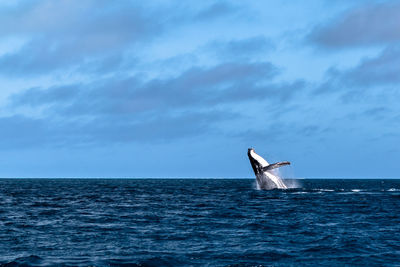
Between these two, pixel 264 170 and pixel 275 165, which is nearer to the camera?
pixel 275 165

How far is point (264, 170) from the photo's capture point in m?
52.0

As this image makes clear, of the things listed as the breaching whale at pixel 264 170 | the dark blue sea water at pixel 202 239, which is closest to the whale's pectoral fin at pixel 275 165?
the breaching whale at pixel 264 170

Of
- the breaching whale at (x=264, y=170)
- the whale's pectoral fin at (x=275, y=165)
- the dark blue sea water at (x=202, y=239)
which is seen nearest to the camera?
the dark blue sea water at (x=202, y=239)

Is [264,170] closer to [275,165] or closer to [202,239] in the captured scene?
[275,165]

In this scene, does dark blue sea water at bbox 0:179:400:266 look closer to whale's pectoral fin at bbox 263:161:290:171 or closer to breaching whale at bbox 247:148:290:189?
whale's pectoral fin at bbox 263:161:290:171

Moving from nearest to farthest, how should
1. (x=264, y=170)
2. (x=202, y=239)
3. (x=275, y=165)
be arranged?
1. (x=202, y=239)
2. (x=275, y=165)
3. (x=264, y=170)

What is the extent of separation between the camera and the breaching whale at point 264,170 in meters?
50.3

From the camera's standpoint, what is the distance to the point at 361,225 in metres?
24.9

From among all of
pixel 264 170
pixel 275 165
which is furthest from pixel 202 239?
pixel 264 170

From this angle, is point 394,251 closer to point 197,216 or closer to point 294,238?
point 294,238

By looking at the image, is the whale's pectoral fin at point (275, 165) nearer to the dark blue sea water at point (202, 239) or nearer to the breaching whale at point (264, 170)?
the breaching whale at point (264, 170)

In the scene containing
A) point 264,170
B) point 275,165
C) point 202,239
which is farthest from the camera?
point 264,170

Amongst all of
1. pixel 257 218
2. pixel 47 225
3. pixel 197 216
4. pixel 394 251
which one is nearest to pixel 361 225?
pixel 257 218

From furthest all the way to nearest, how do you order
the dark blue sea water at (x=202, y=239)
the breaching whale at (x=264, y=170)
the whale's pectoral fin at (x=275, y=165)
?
the breaching whale at (x=264, y=170) < the whale's pectoral fin at (x=275, y=165) < the dark blue sea water at (x=202, y=239)
